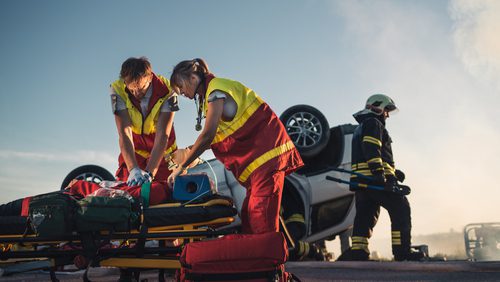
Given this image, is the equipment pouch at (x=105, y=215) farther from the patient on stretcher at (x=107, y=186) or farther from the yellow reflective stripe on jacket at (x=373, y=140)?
the yellow reflective stripe on jacket at (x=373, y=140)

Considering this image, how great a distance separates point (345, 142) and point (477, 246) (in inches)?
191

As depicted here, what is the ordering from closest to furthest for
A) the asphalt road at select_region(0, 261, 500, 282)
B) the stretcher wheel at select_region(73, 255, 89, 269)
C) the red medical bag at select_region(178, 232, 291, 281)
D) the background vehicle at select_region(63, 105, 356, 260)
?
1. the red medical bag at select_region(178, 232, 291, 281)
2. the stretcher wheel at select_region(73, 255, 89, 269)
3. the asphalt road at select_region(0, 261, 500, 282)
4. the background vehicle at select_region(63, 105, 356, 260)

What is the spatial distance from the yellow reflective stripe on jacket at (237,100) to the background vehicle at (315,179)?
3171 millimetres

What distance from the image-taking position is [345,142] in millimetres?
6738

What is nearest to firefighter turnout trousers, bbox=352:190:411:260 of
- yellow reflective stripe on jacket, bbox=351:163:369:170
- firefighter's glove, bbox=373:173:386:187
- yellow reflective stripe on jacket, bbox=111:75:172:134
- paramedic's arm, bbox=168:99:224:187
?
firefighter's glove, bbox=373:173:386:187

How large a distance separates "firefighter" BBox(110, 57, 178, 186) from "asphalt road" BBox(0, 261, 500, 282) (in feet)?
3.69

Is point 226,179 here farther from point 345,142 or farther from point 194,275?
point 194,275

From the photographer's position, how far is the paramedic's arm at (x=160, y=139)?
3671 millimetres

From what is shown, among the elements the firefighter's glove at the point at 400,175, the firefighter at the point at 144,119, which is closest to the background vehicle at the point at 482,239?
the firefighter's glove at the point at 400,175

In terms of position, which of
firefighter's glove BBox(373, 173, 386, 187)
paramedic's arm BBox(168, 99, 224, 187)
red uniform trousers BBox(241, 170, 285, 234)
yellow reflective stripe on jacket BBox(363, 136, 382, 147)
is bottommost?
red uniform trousers BBox(241, 170, 285, 234)

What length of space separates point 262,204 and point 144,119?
1.38 m

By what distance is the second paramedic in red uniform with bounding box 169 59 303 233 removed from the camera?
299 cm

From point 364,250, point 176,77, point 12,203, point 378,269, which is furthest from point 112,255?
point 364,250

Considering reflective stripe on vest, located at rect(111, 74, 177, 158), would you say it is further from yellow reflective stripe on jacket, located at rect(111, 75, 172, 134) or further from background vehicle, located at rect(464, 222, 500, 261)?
background vehicle, located at rect(464, 222, 500, 261)
